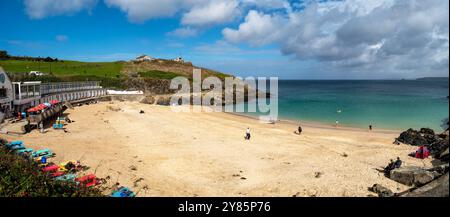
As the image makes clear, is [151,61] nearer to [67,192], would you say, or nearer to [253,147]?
[253,147]

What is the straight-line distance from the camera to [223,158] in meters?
21.3

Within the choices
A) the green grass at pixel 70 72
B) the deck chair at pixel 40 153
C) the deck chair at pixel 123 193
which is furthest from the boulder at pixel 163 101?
the deck chair at pixel 123 193

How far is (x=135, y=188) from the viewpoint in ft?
49.6

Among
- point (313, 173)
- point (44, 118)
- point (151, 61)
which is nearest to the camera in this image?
point (313, 173)

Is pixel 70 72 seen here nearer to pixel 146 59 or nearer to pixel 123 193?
pixel 146 59

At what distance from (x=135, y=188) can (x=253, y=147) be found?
12.1 meters

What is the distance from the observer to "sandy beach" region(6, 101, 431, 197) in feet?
52.2

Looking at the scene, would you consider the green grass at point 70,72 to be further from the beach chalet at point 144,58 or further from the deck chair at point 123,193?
the deck chair at point 123,193

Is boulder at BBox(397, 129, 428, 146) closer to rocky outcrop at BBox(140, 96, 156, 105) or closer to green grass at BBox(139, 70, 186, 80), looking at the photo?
rocky outcrop at BBox(140, 96, 156, 105)
